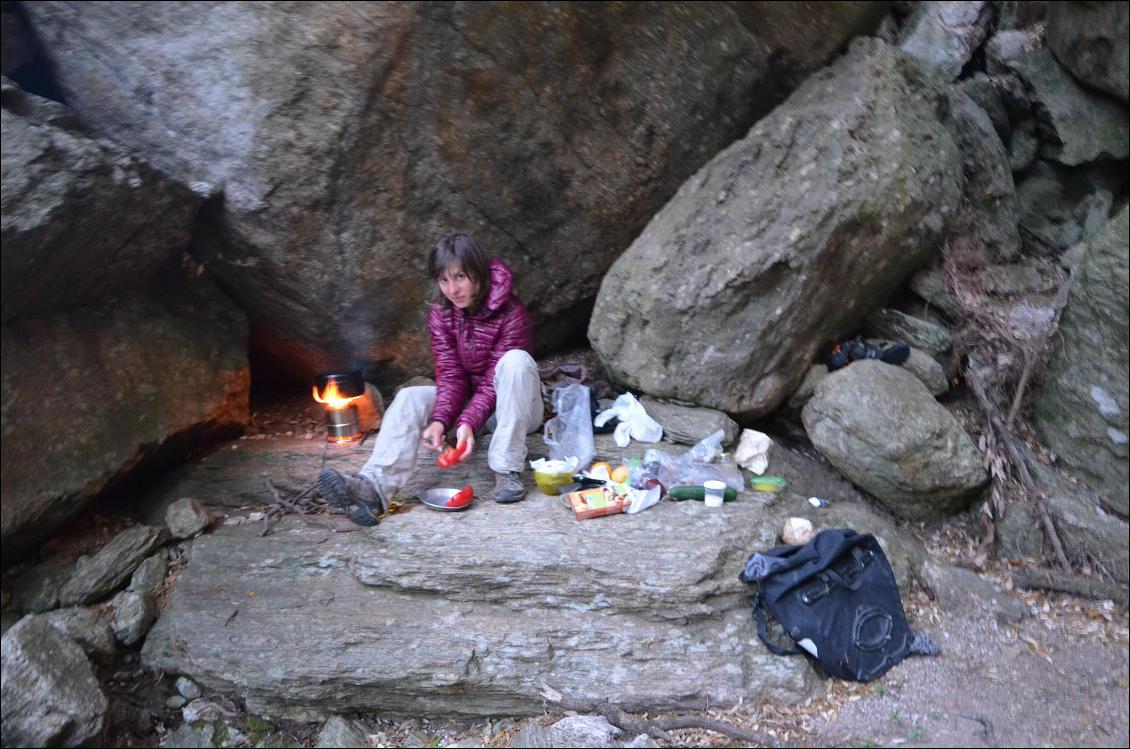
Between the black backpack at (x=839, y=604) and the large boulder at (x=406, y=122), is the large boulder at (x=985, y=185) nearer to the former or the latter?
the large boulder at (x=406, y=122)

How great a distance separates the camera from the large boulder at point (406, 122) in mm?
4102

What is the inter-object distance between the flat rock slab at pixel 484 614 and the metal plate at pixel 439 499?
39 millimetres

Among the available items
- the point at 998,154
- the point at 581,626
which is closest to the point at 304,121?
the point at 581,626

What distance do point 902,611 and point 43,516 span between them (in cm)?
414

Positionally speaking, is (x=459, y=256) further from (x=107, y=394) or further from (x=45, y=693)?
(x=45, y=693)

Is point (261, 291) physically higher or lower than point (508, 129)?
lower

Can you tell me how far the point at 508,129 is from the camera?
4.63 meters

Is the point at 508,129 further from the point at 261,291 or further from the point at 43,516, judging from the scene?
the point at 43,516

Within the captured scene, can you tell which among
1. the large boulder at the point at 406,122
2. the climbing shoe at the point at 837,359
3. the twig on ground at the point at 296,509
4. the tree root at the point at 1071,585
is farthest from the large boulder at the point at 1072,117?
the twig on ground at the point at 296,509

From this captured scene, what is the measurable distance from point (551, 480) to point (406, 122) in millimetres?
2306

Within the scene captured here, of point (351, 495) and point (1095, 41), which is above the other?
point (1095, 41)

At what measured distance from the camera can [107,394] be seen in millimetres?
3951

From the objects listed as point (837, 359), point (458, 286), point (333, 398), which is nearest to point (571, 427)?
point (458, 286)

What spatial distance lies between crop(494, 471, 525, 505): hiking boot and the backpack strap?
1.31m
